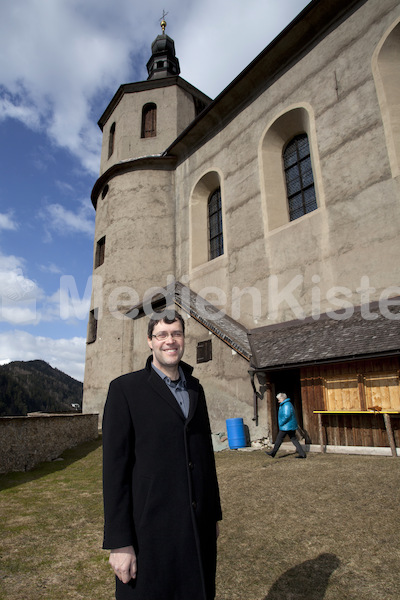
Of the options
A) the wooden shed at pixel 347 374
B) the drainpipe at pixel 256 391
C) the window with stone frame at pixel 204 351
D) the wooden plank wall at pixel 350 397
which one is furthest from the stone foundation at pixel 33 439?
the wooden plank wall at pixel 350 397

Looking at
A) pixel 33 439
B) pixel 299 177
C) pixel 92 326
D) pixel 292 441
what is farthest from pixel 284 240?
pixel 92 326

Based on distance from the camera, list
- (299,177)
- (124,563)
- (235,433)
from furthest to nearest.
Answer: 1. (299,177)
2. (235,433)
3. (124,563)

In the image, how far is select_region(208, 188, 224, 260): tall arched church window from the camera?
733 inches

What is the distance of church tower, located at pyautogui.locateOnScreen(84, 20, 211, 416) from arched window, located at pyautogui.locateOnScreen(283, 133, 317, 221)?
24.8 feet

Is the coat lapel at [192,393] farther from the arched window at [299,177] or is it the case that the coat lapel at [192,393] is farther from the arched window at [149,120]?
the arched window at [149,120]

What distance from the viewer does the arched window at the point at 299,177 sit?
1443cm

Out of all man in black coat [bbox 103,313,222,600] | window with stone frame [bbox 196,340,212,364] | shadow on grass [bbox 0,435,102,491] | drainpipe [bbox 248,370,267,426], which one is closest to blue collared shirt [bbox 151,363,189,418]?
man in black coat [bbox 103,313,222,600]

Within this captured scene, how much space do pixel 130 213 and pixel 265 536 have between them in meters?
19.0

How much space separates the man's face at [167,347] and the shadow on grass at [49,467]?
6.47 meters

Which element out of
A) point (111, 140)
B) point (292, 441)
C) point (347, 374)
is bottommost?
point (292, 441)

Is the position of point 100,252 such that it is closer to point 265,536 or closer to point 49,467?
point 49,467

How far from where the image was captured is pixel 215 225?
19156 millimetres

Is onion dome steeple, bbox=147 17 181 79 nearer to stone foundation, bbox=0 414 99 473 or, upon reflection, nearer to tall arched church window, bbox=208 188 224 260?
tall arched church window, bbox=208 188 224 260

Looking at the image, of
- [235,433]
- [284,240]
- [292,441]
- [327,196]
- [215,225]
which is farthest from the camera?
[215,225]
